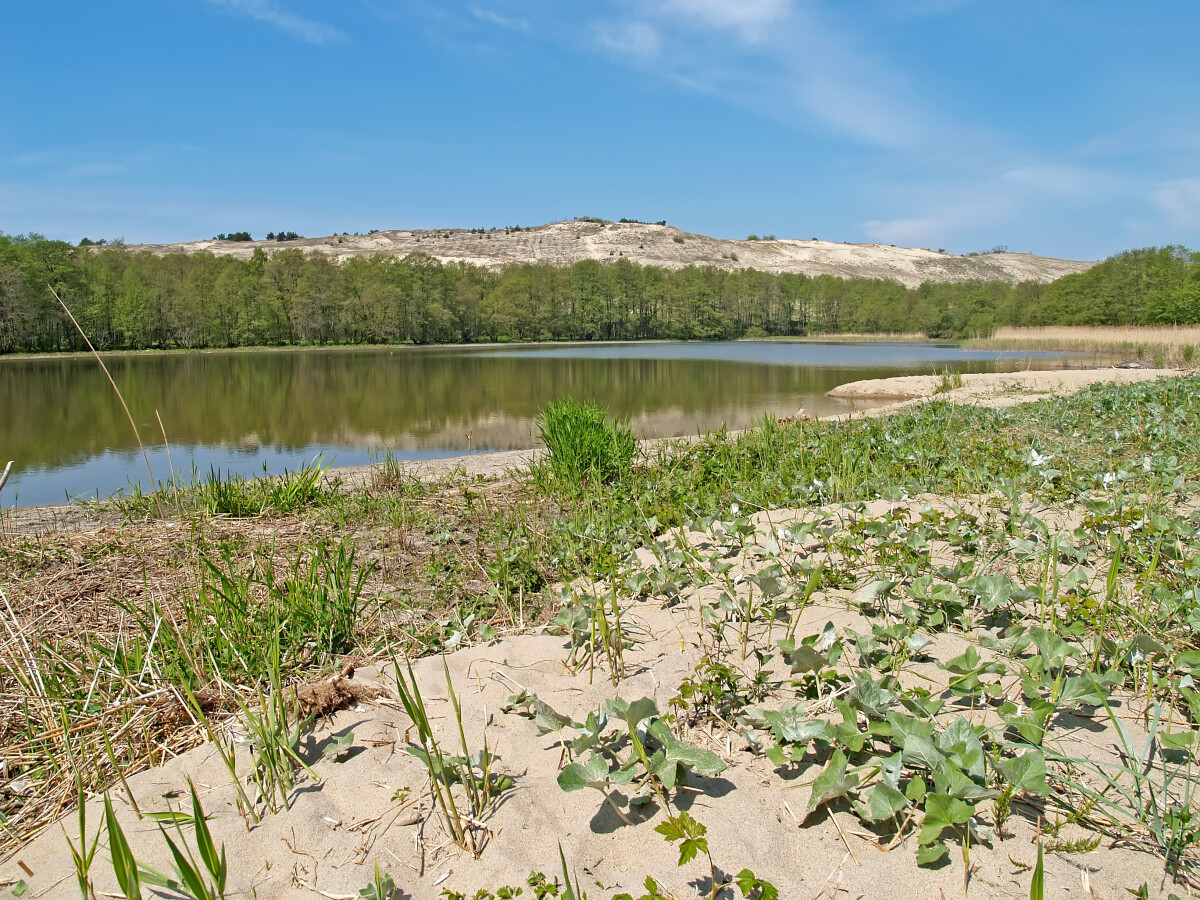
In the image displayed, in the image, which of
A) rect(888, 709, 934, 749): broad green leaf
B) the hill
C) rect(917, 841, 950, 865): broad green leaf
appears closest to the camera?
rect(917, 841, 950, 865): broad green leaf

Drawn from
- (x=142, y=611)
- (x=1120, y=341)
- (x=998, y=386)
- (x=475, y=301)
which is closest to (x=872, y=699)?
(x=142, y=611)

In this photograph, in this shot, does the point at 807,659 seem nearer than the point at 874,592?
Yes

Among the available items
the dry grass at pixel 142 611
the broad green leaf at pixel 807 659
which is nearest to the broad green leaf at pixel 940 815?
the broad green leaf at pixel 807 659

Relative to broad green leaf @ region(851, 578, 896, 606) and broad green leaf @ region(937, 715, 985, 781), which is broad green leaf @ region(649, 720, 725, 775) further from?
broad green leaf @ region(851, 578, 896, 606)

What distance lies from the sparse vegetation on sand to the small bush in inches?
73.6

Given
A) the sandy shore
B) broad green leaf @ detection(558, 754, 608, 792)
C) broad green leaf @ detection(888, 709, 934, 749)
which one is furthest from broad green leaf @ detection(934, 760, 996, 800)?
the sandy shore

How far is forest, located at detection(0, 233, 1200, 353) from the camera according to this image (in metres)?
51.8

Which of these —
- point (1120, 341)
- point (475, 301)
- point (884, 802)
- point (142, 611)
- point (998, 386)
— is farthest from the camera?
point (475, 301)

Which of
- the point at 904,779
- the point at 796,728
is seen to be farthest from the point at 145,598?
the point at 904,779

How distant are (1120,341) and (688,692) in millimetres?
42045

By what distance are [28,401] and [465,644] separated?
23940 millimetres

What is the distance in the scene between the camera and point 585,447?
643cm

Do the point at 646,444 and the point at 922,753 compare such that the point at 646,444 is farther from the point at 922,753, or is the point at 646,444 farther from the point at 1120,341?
the point at 1120,341

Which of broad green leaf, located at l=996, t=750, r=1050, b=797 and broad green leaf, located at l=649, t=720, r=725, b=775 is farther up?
broad green leaf, located at l=996, t=750, r=1050, b=797
